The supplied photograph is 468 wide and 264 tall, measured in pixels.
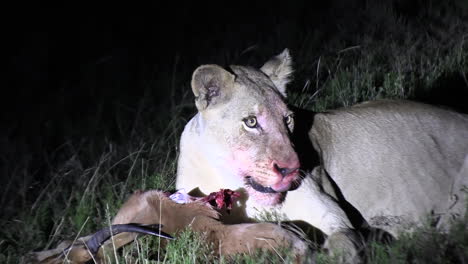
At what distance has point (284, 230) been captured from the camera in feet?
10.3

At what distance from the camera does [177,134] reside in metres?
5.64

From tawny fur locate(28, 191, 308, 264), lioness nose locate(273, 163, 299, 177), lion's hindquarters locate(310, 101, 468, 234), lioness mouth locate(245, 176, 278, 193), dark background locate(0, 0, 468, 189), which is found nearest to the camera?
tawny fur locate(28, 191, 308, 264)

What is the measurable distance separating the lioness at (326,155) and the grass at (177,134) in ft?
1.47

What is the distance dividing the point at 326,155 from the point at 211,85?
821 mm

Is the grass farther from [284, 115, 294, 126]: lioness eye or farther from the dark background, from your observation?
[284, 115, 294, 126]: lioness eye

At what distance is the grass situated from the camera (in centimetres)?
351

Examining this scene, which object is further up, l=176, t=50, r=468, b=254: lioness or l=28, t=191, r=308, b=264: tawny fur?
l=176, t=50, r=468, b=254: lioness

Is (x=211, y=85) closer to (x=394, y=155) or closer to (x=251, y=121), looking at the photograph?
(x=251, y=121)

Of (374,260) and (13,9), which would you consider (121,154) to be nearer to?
(374,260)

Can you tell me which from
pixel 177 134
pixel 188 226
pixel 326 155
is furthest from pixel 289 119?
pixel 177 134

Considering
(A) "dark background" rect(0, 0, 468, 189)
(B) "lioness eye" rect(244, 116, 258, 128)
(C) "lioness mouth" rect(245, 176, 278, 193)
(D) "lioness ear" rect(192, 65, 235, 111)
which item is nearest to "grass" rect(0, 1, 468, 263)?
(A) "dark background" rect(0, 0, 468, 189)

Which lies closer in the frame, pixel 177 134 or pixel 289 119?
pixel 289 119

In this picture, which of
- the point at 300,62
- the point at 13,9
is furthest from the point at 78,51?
the point at 300,62

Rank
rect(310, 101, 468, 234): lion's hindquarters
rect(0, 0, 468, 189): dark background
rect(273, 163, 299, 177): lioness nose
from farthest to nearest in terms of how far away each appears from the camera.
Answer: rect(0, 0, 468, 189): dark background < rect(310, 101, 468, 234): lion's hindquarters < rect(273, 163, 299, 177): lioness nose
